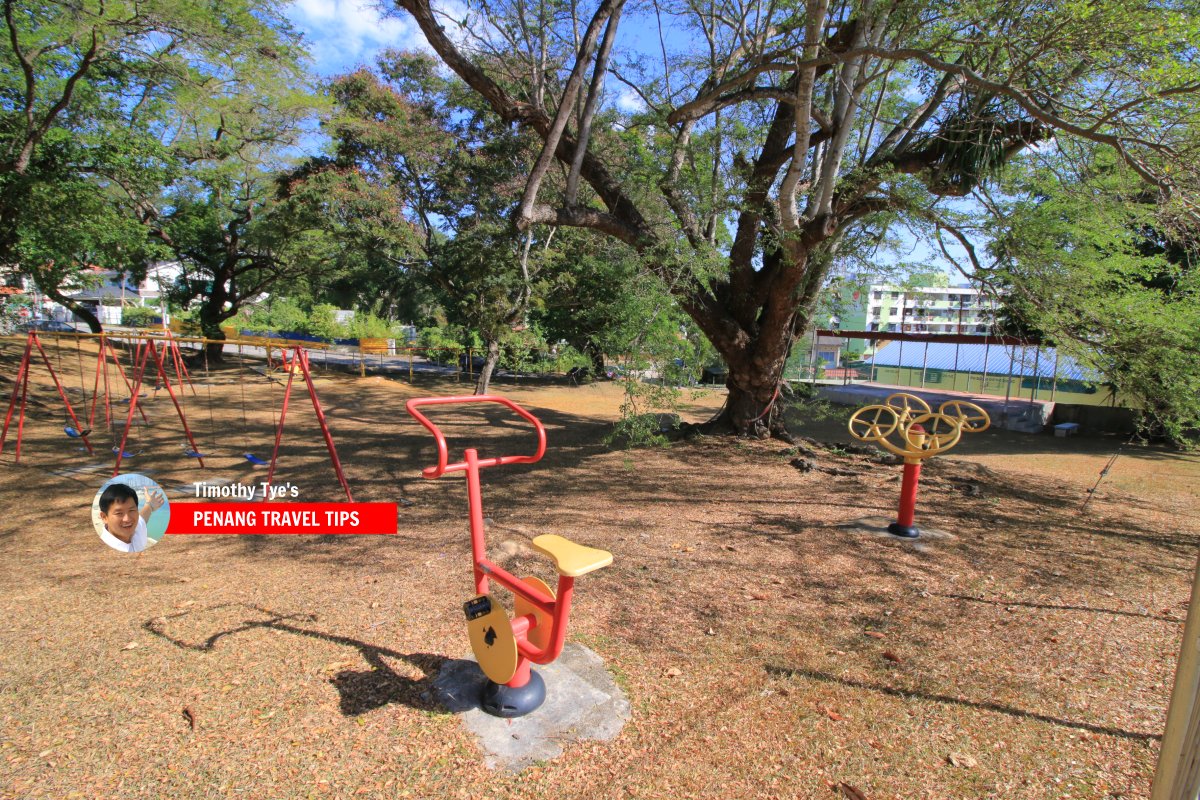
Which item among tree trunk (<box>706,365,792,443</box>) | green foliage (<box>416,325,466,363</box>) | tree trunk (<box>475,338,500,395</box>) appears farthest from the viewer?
green foliage (<box>416,325,466,363</box>)

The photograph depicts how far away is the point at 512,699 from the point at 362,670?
0.81 m

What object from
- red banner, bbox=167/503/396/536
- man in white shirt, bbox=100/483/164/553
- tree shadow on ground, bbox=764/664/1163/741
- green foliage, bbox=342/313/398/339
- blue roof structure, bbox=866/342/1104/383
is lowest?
red banner, bbox=167/503/396/536

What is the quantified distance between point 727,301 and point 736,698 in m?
7.65

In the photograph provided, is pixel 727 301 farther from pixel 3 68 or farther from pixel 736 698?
pixel 3 68

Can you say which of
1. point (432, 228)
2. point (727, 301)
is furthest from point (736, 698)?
point (432, 228)

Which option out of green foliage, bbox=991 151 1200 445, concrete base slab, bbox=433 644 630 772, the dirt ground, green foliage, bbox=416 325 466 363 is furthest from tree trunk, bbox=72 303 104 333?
green foliage, bbox=991 151 1200 445

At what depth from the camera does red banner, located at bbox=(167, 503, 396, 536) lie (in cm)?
546

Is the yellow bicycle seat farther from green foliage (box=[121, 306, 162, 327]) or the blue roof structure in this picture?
green foliage (box=[121, 306, 162, 327])

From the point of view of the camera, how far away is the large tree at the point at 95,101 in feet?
32.1

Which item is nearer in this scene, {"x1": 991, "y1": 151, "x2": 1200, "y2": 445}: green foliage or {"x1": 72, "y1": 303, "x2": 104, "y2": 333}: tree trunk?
{"x1": 991, "y1": 151, "x2": 1200, "y2": 445}: green foliage

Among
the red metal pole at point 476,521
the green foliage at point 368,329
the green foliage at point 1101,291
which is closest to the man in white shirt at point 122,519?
the red metal pole at point 476,521

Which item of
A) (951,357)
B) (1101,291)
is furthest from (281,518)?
(951,357)

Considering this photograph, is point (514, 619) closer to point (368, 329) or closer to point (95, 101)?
point (95, 101)

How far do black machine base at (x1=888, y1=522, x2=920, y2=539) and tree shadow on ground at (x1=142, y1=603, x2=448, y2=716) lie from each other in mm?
3951
